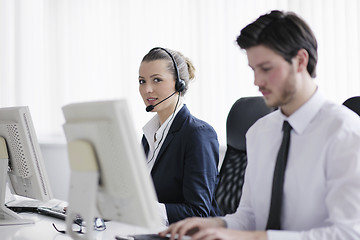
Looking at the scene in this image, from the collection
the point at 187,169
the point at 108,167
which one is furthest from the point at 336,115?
the point at 187,169

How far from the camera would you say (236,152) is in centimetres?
191

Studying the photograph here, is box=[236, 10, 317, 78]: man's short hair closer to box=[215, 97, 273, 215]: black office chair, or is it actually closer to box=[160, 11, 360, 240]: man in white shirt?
box=[160, 11, 360, 240]: man in white shirt

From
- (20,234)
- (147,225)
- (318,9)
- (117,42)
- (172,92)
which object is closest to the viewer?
(147,225)

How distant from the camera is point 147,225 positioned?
3.71ft

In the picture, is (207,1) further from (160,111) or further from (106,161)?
(106,161)

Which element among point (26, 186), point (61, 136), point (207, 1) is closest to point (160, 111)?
point (26, 186)

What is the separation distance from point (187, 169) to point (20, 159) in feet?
2.10

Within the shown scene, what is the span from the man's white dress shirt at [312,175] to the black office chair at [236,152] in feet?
1.04

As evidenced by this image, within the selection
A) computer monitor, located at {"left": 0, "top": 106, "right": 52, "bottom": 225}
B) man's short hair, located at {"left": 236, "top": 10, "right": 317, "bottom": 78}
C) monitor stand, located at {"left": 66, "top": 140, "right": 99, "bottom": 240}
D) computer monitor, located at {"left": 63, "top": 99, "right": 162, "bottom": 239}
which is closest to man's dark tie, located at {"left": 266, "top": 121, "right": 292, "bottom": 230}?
man's short hair, located at {"left": 236, "top": 10, "right": 317, "bottom": 78}

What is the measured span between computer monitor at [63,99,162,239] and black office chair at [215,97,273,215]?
0.67 metres

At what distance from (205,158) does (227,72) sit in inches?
59.3

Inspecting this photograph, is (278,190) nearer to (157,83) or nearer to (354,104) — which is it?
(354,104)

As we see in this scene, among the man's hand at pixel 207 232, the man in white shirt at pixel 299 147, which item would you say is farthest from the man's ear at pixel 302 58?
the man's hand at pixel 207 232

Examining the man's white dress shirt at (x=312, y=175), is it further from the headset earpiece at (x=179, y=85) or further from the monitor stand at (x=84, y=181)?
the headset earpiece at (x=179, y=85)
